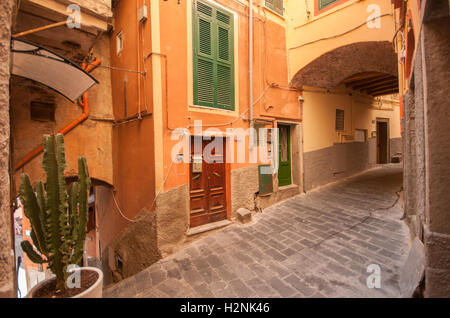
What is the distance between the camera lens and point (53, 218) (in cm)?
239

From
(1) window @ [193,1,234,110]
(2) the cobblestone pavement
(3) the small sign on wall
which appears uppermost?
(1) window @ [193,1,234,110]

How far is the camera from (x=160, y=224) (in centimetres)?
430

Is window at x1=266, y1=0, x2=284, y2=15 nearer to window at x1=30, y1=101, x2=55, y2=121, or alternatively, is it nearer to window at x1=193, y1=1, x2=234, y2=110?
window at x1=193, y1=1, x2=234, y2=110

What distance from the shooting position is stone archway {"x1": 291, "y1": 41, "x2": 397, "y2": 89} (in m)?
5.48

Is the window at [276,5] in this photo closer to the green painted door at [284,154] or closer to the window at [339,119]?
the green painted door at [284,154]

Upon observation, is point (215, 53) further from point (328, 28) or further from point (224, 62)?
point (328, 28)

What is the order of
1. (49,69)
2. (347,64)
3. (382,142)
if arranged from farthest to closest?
(382,142)
(347,64)
(49,69)

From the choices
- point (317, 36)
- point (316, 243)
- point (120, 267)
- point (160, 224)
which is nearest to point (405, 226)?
point (316, 243)

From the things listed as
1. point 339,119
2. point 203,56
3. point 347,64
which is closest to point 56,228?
point 203,56

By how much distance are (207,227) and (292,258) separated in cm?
212

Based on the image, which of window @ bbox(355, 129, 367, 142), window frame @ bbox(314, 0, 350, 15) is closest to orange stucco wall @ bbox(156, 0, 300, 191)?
window frame @ bbox(314, 0, 350, 15)

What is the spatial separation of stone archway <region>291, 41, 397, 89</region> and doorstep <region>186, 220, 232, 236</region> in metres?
4.96

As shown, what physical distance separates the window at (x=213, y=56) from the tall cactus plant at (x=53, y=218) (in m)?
3.08

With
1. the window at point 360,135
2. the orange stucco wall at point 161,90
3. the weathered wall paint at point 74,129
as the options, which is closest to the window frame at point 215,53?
the orange stucco wall at point 161,90
